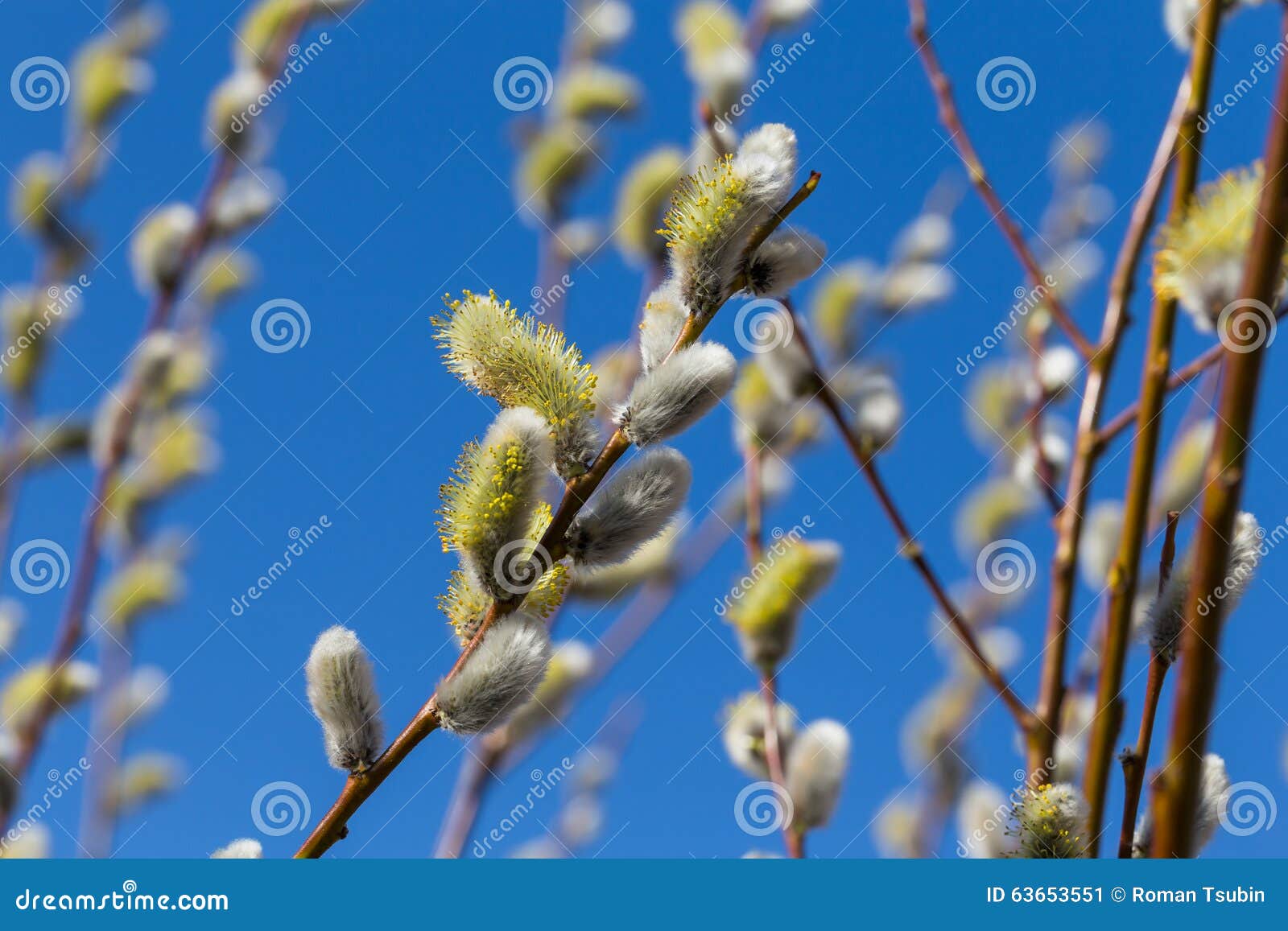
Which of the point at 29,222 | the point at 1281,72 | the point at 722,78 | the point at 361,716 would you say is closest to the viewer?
the point at 1281,72

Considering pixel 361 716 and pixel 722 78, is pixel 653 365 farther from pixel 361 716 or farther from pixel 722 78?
pixel 722 78

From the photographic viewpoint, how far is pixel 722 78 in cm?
164

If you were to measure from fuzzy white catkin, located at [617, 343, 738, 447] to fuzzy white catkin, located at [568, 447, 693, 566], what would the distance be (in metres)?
0.02

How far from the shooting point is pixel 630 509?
79 centimetres

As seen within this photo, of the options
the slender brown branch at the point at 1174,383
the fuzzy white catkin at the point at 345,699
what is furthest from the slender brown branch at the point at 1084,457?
the fuzzy white catkin at the point at 345,699

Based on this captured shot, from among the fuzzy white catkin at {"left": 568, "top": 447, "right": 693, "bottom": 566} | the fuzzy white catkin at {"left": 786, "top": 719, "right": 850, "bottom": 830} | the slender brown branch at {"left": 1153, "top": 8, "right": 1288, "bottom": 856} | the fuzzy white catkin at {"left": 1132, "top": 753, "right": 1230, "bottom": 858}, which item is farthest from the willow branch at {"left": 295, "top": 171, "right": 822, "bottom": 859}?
the fuzzy white catkin at {"left": 786, "top": 719, "right": 850, "bottom": 830}

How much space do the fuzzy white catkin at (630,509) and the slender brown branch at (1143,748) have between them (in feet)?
1.27

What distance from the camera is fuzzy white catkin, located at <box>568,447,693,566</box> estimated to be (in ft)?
2.61

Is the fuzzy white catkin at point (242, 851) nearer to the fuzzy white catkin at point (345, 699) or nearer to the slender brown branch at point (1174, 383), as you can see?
the fuzzy white catkin at point (345, 699)

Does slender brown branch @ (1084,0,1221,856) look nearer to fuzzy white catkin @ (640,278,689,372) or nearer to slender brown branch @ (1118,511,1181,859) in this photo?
slender brown branch @ (1118,511,1181,859)

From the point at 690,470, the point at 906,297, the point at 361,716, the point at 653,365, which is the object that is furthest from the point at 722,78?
the point at 361,716

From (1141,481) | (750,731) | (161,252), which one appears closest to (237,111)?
(161,252)

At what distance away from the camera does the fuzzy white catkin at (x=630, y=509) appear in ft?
2.61

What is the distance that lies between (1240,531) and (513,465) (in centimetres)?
61
